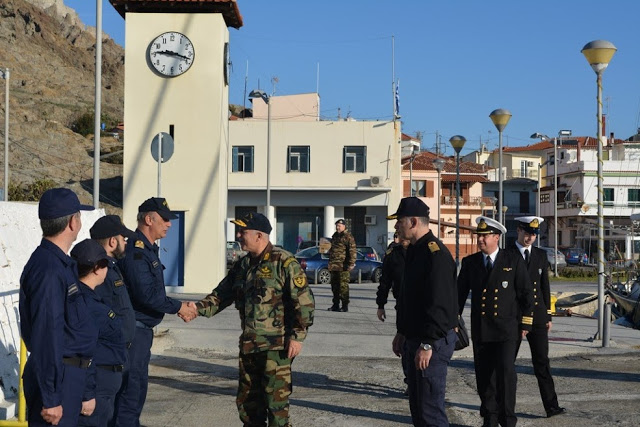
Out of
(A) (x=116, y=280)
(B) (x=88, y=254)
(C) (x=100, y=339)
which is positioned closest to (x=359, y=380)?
(A) (x=116, y=280)

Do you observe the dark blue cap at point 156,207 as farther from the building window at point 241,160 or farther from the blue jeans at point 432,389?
the building window at point 241,160

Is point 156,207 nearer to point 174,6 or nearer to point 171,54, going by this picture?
point 171,54

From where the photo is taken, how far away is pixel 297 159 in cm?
5312

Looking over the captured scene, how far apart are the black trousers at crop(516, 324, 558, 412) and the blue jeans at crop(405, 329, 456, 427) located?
107 inches

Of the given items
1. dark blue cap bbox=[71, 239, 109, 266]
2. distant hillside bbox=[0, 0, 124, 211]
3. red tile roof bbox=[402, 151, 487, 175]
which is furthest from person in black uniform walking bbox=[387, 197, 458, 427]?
red tile roof bbox=[402, 151, 487, 175]

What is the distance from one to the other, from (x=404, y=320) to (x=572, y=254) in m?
61.4

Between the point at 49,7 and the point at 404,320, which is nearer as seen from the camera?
the point at 404,320

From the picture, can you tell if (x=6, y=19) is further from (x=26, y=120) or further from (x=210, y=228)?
(x=210, y=228)

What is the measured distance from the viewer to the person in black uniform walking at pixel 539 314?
912cm

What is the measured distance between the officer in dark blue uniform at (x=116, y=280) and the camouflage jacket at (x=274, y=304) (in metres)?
0.95

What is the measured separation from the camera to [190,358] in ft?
42.5

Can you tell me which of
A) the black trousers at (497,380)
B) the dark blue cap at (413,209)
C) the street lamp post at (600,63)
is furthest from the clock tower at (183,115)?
the dark blue cap at (413,209)

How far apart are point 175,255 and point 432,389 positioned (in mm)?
18312

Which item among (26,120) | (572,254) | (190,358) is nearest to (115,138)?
(26,120)
